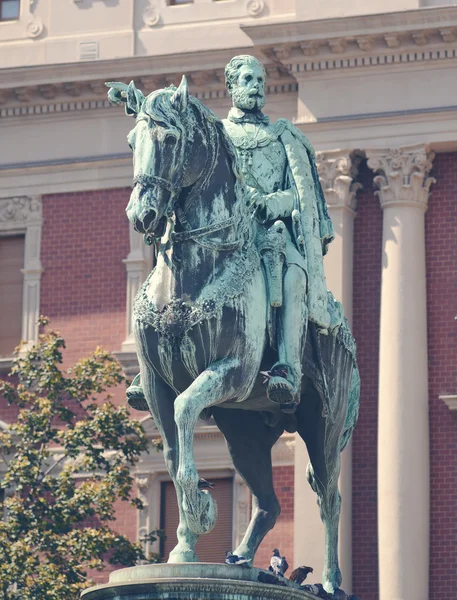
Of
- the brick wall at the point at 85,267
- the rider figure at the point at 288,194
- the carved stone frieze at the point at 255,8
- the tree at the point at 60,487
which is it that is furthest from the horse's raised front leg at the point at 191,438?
the carved stone frieze at the point at 255,8

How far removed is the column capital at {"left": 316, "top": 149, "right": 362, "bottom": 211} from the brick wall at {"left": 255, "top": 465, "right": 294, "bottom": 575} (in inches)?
139

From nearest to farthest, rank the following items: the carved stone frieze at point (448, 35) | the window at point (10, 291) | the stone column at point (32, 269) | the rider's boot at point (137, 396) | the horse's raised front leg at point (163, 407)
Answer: the horse's raised front leg at point (163, 407), the rider's boot at point (137, 396), the carved stone frieze at point (448, 35), the stone column at point (32, 269), the window at point (10, 291)

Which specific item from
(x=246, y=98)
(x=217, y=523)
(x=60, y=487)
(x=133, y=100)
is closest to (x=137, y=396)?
(x=133, y=100)

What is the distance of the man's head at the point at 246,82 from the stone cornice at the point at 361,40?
15.5 meters

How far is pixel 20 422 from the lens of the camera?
2928 cm

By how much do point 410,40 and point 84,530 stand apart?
847 cm

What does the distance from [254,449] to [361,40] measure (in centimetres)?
1648

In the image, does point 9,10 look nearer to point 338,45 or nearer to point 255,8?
point 255,8

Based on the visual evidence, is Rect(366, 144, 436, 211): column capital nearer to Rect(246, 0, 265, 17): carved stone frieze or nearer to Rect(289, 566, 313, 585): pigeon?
Rect(246, 0, 265, 17): carved stone frieze

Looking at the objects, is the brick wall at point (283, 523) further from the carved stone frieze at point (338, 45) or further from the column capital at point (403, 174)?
the carved stone frieze at point (338, 45)

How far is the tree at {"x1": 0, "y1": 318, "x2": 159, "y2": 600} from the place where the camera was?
25422 millimetres

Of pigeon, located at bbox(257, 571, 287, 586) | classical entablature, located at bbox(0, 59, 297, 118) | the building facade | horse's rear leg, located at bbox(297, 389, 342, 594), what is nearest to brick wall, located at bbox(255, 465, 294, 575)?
the building facade

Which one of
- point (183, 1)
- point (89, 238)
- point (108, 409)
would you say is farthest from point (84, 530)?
point (183, 1)

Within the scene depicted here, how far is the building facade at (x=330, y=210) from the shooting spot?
3002cm
